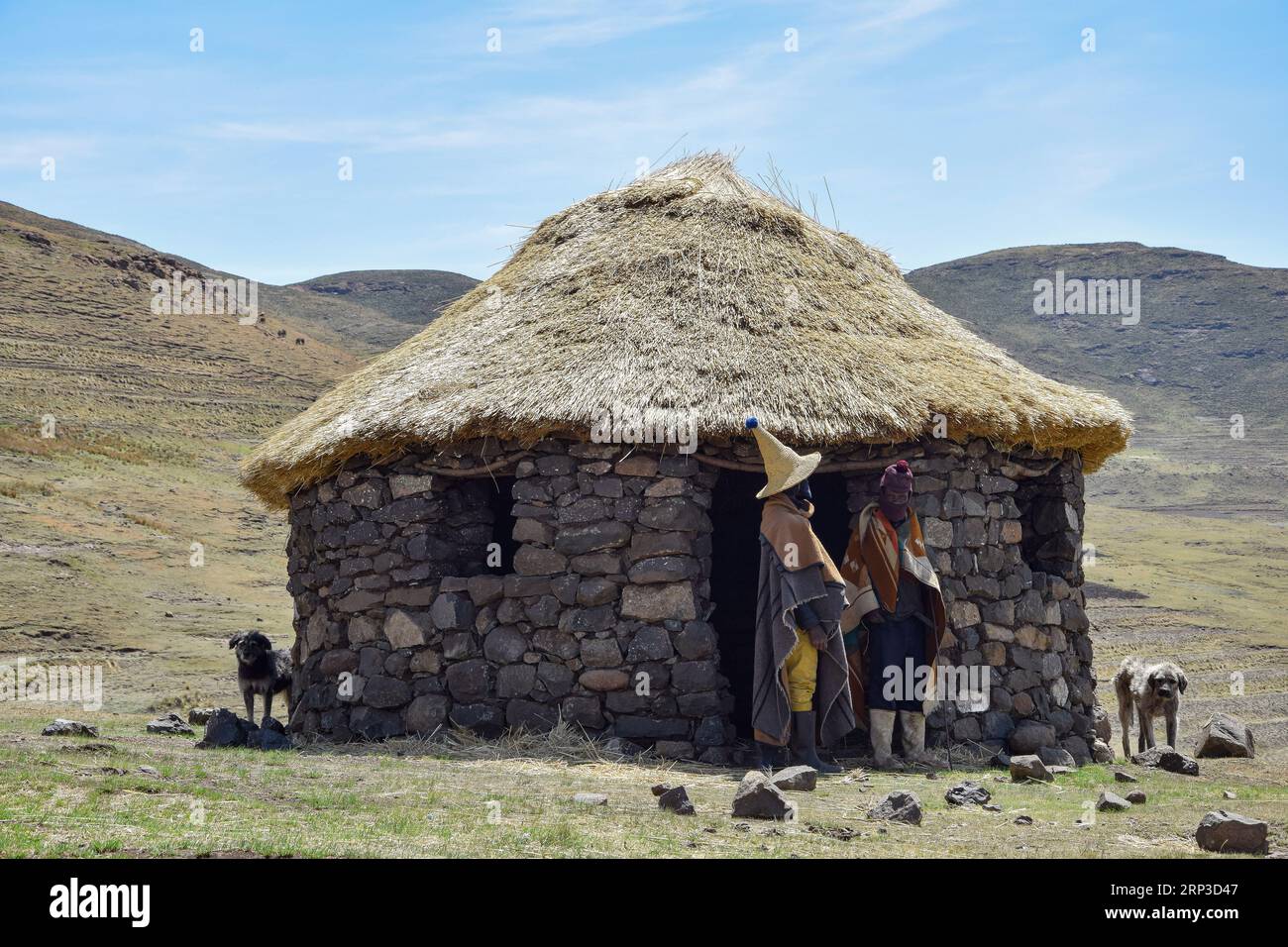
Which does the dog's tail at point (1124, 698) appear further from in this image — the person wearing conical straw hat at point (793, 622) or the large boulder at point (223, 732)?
the large boulder at point (223, 732)

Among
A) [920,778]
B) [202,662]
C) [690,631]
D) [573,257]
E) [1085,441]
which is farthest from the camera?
[202,662]

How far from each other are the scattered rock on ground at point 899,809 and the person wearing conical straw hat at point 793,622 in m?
1.98

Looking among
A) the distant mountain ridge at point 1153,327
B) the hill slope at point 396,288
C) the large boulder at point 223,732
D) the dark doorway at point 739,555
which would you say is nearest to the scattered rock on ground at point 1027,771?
the dark doorway at point 739,555

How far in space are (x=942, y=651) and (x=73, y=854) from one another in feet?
21.8

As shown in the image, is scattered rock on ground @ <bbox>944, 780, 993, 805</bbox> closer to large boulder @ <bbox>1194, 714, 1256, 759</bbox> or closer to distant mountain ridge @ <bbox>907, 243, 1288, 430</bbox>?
large boulder @ <bbox>1194, 714, 1256, 759</bbox>

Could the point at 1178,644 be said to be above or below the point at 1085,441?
below

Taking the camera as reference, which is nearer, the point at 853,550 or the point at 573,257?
the point at 853,550

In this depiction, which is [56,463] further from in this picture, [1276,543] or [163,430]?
[1276,543]

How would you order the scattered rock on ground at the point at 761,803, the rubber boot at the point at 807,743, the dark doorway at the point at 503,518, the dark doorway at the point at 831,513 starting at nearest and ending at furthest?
the scattered rock on ground at the point at 761,803, the rubber boot at the point at 807,743, the dark doorway at the point at 503,518, the dark doorway at the point at 831,513

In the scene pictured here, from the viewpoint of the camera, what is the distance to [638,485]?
9.77 metres

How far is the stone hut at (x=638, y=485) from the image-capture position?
9.70 m

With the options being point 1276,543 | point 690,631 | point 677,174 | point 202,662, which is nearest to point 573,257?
point 677,174

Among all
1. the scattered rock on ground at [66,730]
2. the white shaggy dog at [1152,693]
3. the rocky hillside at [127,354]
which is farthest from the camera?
the rocky hillside at [127,354]

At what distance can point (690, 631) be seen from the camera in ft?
31.4
